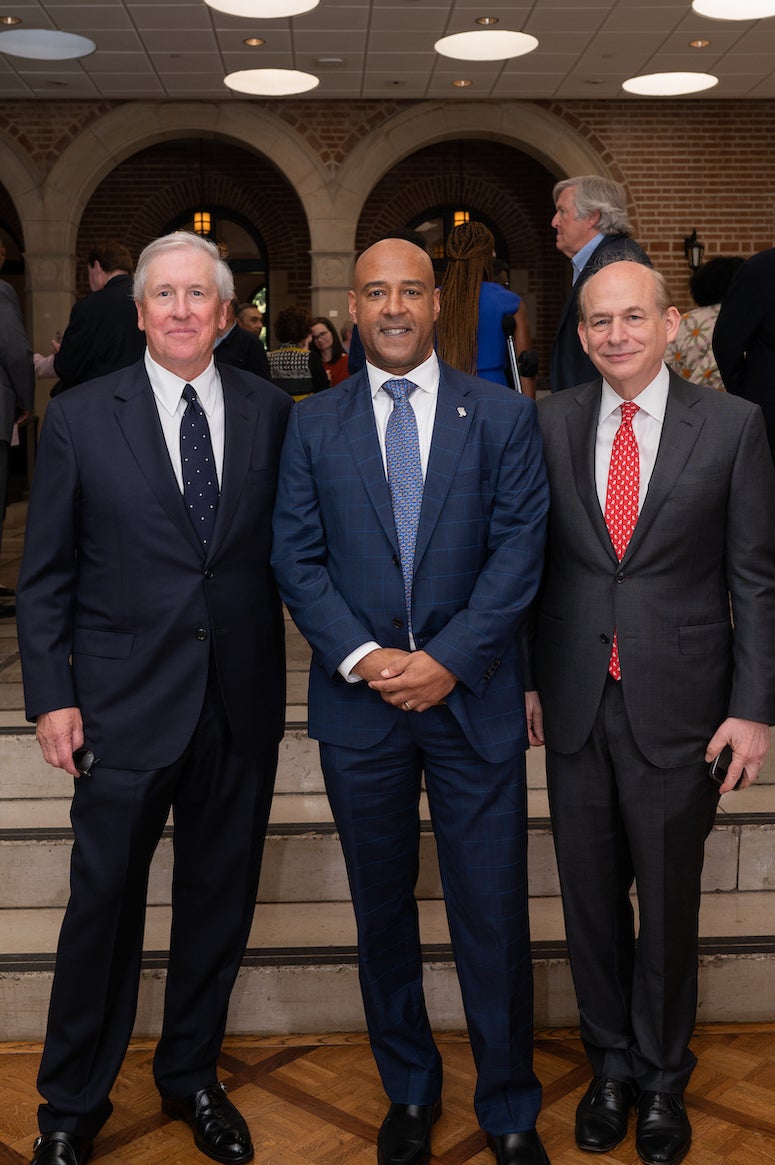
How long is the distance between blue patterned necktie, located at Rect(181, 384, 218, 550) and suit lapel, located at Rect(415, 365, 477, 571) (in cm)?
39

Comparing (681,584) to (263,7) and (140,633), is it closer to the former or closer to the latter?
(140,633)

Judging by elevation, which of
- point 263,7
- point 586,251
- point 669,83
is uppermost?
point 669,83

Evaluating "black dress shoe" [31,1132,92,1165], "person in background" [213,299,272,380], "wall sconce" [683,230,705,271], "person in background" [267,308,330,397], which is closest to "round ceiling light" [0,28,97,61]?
"person in background" [267,308,330,397]

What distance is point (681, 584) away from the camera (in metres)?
2.16

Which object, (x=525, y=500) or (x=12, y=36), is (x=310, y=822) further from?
(x=12, y=36)

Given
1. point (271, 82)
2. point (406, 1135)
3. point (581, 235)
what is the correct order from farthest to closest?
1. point (271, 82)
2. point (581, 235)
3. point (406, 1135)

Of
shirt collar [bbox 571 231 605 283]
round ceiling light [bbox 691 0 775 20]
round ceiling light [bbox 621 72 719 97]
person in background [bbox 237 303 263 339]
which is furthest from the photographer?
round ceiling light [bbox 621 72 719 97]

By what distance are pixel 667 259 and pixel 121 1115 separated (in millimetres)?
10106

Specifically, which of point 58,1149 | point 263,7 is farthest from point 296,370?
point 58,1149

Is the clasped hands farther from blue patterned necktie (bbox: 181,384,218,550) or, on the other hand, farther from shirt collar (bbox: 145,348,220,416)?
shirt collar (bbox: 145,348,220,416)

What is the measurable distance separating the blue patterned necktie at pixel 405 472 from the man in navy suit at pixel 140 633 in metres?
0.25

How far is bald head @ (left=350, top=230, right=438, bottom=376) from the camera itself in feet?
6.91

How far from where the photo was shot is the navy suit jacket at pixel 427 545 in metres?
2.12

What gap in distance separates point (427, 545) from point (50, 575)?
69cm
